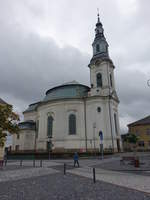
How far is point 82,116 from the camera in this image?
44.2 m

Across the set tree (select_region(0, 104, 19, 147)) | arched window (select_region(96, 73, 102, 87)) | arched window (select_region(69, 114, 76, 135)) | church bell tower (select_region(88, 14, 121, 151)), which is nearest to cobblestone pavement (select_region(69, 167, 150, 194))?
tree (select_region(0, 104, 19, 147))

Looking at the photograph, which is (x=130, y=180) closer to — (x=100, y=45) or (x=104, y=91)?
(x=104, y=91)

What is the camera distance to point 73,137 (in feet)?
138

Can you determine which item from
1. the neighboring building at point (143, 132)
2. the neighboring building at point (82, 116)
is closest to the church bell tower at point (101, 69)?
the neighboring building at point (82, 116)

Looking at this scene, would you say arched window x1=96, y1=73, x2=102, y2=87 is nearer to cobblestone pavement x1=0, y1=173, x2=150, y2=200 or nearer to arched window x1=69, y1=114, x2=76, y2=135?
arched window x1=69, y1=114, x2=76, y2=135

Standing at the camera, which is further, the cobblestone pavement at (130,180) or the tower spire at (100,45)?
the tower spire at (100,45)

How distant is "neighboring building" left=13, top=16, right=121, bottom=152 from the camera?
137 ft

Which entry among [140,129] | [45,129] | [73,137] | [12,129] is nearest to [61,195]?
[12,129]

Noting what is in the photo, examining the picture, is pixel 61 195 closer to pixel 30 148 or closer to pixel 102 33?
pixel 30 148

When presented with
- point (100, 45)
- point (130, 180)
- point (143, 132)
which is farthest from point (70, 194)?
point (143, 132)

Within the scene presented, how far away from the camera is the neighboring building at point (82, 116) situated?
137 ft

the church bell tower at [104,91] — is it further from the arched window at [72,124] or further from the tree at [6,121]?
the tree at [6,121]

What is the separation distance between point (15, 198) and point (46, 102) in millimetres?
41928

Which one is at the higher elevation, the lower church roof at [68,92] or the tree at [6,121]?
the lower church roof at [68,92]
